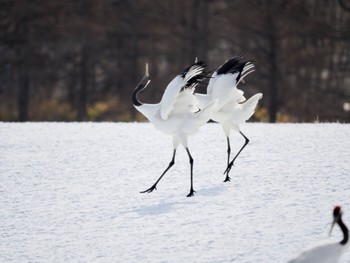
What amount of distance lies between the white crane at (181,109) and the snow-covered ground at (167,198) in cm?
66

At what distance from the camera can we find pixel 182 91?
9.50 meters

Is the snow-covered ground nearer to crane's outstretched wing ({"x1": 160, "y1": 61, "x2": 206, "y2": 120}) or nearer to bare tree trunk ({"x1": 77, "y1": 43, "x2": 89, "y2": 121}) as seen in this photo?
crane's outstretched wing ({"x1": 160, "y1": 61, "x2": 206, "y2": 120})

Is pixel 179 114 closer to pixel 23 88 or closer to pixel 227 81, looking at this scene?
pixel 227 81

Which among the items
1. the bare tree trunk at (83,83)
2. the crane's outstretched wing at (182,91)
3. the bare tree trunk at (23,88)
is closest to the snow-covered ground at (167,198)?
the crane's outstretched wing at (182,91)

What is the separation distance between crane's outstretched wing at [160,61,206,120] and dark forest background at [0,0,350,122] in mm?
17137

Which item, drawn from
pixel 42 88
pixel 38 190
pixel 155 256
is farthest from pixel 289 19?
pixel 155 256

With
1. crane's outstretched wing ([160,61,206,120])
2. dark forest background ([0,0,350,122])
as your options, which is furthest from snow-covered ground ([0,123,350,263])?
dark forest background ([0,0,350,122])

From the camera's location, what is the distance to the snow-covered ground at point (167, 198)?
7707mm

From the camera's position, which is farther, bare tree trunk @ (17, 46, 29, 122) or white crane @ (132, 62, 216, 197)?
bare tree trunk @ (17, 46, 29, 122)

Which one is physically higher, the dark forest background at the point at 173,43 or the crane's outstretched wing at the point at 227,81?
the dark forest background at the point at 173,43

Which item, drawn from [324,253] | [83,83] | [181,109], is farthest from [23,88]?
[324,253]

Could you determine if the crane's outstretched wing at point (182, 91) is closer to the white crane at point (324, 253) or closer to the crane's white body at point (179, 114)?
the crane's white body at point (179, 114)

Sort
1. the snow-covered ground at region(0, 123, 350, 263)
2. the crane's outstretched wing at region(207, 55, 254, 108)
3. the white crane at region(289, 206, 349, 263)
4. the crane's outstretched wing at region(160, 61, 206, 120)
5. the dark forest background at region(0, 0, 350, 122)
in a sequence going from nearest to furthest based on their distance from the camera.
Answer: the white crane at region(289, 206, 349, 263) < the snow-covered ground at region(0, 123, 350, 263) < the crane's outstretched wing at region(160, 61, 206, 120) < the crane's outstretched wing at region(207, 55, 254, 108) < the dark forest background at region(0, 0, 350, 122)

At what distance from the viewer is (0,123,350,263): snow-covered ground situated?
7.71 metres
